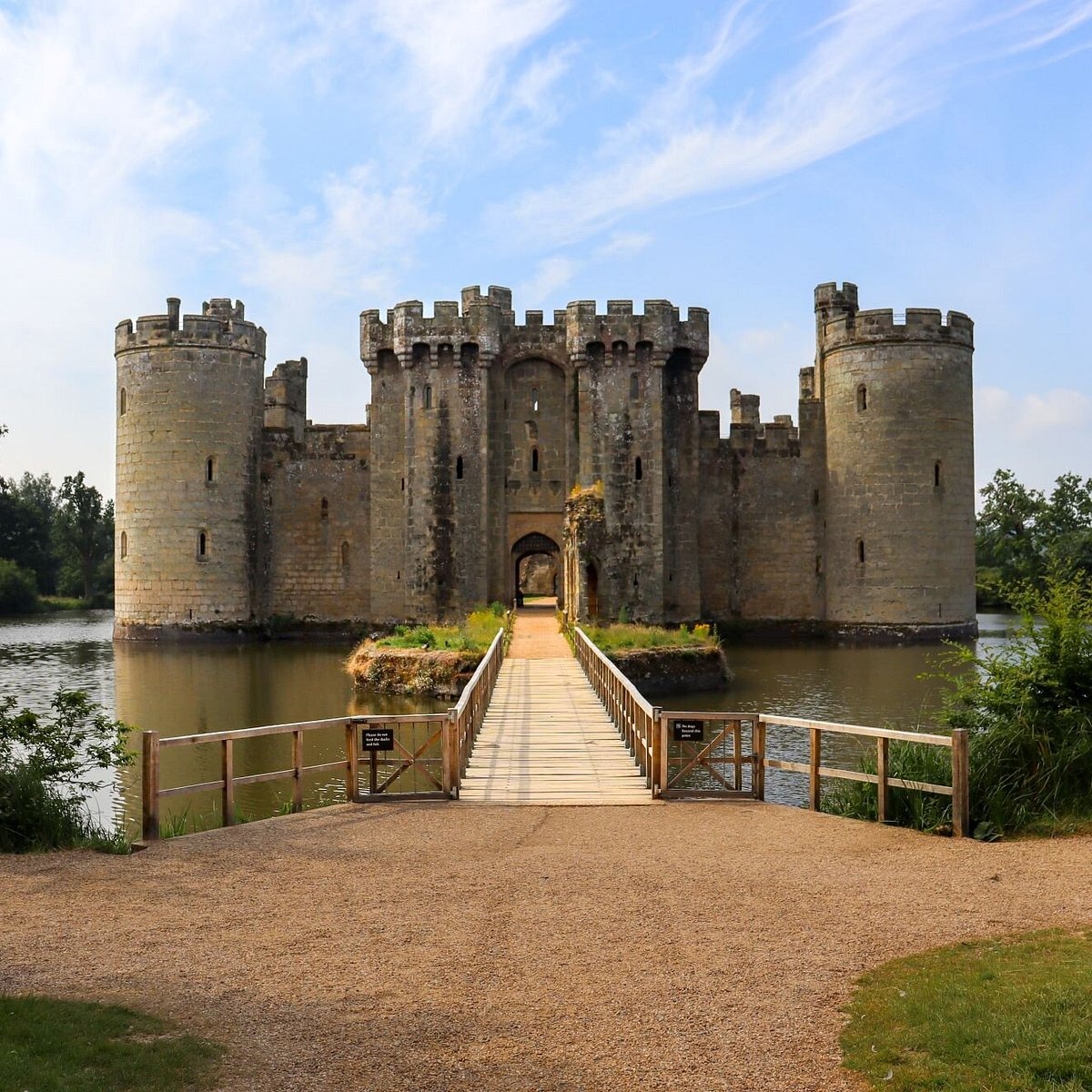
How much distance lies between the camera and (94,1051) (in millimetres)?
5387

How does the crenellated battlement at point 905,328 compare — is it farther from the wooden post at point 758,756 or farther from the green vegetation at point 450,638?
the wooden post at point 758,756

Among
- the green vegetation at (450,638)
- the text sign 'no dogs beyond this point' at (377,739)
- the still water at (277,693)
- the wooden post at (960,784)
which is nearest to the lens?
the wooden post at (960,784)

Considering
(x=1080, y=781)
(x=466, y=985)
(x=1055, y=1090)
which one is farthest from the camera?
(x=1080, y=781)

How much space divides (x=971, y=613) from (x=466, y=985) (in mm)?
33948

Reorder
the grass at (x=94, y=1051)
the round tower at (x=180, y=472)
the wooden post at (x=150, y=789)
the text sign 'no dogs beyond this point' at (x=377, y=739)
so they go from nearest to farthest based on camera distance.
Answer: the grass at (x=94, y=1051)
the wooden post at (x=150, y=789)
the text sign 'no dogs beyond this point' at (x=377, y=739)
the round tower at (x=180, y=472)

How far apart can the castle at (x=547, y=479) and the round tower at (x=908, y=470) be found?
7 centimetres

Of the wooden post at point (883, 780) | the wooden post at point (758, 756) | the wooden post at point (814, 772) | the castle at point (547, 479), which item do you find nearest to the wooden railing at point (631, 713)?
the wooden post at point (758, 756)

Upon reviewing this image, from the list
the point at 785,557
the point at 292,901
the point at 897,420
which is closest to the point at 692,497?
the point at 785,557

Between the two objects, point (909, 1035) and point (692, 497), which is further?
point (692, 497)

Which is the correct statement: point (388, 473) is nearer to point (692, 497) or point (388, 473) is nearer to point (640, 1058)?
point (692, 497)

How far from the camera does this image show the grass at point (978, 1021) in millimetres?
5188

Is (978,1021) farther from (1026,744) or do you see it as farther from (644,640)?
(644,640)

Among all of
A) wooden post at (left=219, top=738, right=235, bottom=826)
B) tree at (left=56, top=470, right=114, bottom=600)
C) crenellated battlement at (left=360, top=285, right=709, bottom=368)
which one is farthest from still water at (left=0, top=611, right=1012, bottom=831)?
tree at (left=56, top=470, right=114, bottom=600)

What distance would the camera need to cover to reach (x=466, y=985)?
6.40m
